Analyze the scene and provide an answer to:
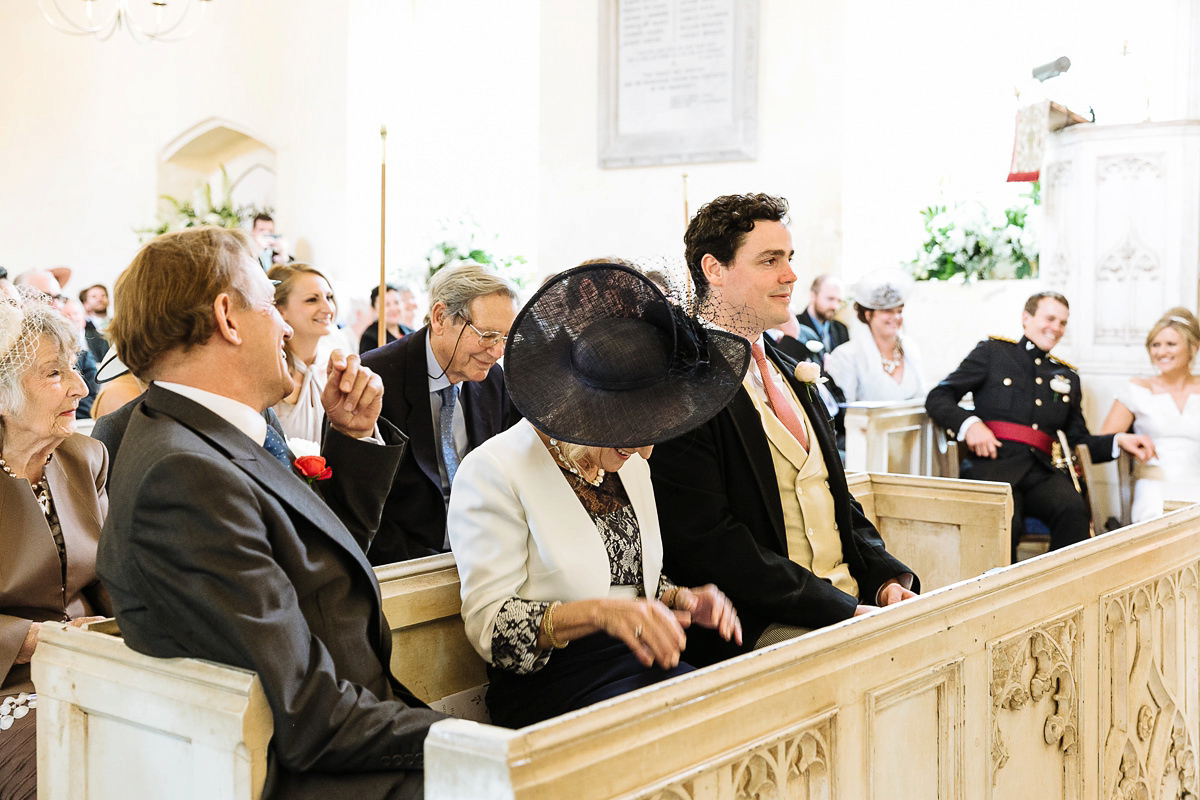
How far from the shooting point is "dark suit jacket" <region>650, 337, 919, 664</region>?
2.54 m

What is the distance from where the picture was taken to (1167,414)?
5520mm

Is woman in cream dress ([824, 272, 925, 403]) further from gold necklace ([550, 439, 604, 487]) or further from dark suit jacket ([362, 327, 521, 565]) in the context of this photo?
gold necklace ([550, 439, 604, 487])

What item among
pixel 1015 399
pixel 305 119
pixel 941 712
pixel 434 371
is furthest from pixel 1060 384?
pixel 305 119

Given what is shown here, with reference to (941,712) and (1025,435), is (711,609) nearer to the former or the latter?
(941,712)

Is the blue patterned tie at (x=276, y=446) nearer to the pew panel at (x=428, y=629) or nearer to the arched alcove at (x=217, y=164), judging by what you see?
the pew panel at (x=428, y=629)

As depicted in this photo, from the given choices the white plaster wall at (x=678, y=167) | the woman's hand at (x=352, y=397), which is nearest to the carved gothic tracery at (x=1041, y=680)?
the woman's hand at (x=352, y=397)

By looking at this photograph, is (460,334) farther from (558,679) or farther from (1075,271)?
(1075,271)

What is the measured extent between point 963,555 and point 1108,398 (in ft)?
10.9

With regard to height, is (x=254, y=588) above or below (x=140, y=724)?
above

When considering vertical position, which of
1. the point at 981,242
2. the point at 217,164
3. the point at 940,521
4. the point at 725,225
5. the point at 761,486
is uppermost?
the point at 217,164

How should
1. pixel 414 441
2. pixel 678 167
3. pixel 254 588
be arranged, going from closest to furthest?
pixel 254 588, pixel 414 441, pixel 678 167

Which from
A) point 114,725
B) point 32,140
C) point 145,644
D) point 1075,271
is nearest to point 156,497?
point 145,644

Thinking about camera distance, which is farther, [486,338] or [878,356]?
[878,356]

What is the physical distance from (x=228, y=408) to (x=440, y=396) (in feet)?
4.71
